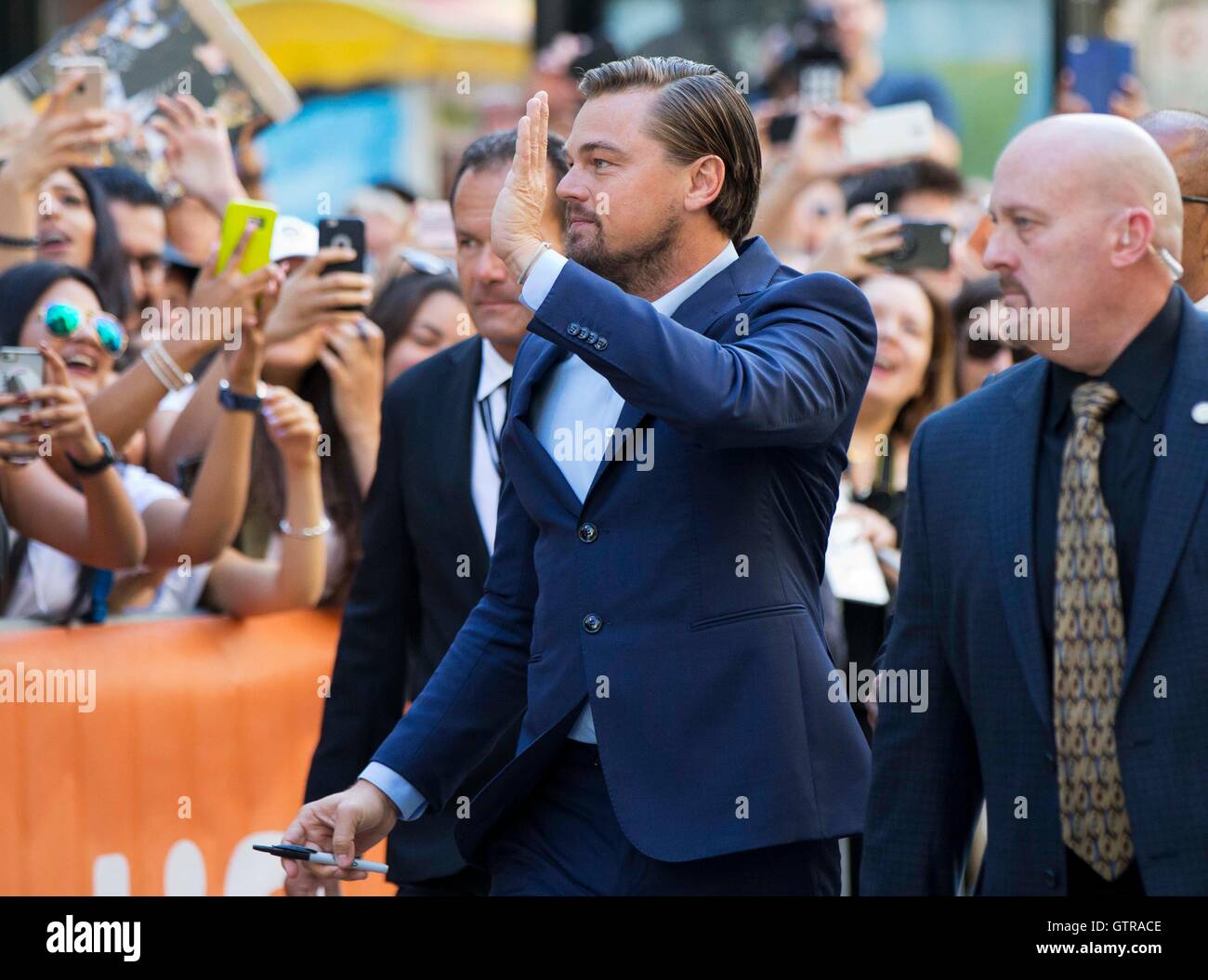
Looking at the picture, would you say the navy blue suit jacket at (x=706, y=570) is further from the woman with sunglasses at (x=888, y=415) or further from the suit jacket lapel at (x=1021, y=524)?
the woman with sunglasses at (x=888, y=415)

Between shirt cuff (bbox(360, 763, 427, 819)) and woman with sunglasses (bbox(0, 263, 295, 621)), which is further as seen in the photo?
woman with sunglasses (bbox(0, 263, 295, 621))

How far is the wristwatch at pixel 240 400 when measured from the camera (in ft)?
17.2

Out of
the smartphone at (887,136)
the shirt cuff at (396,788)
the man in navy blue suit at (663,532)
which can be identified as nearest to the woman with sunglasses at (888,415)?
the smartphone at (887,136)

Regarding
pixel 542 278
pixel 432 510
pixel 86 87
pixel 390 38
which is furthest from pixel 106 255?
pixel 390 38

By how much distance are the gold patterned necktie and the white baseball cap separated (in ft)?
10.0

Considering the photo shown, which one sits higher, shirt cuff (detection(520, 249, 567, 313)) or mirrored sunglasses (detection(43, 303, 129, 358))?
mirrored sunglasses (detection(43, 303, 129, 358))

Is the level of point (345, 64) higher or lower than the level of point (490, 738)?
higher

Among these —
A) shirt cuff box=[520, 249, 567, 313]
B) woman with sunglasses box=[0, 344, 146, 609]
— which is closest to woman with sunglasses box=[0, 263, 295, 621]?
woman with sunglasses box=[0, 344, 146, 609]

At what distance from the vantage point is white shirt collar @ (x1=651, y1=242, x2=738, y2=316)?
3.35 meters

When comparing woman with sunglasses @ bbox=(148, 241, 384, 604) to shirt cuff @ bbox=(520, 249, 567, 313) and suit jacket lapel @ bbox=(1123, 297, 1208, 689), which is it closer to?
shirt cuff @ bbox=(520, 249, 567, 313)

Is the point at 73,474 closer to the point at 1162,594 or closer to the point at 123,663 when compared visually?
the point at 123,663

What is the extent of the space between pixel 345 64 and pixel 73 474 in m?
8.56
